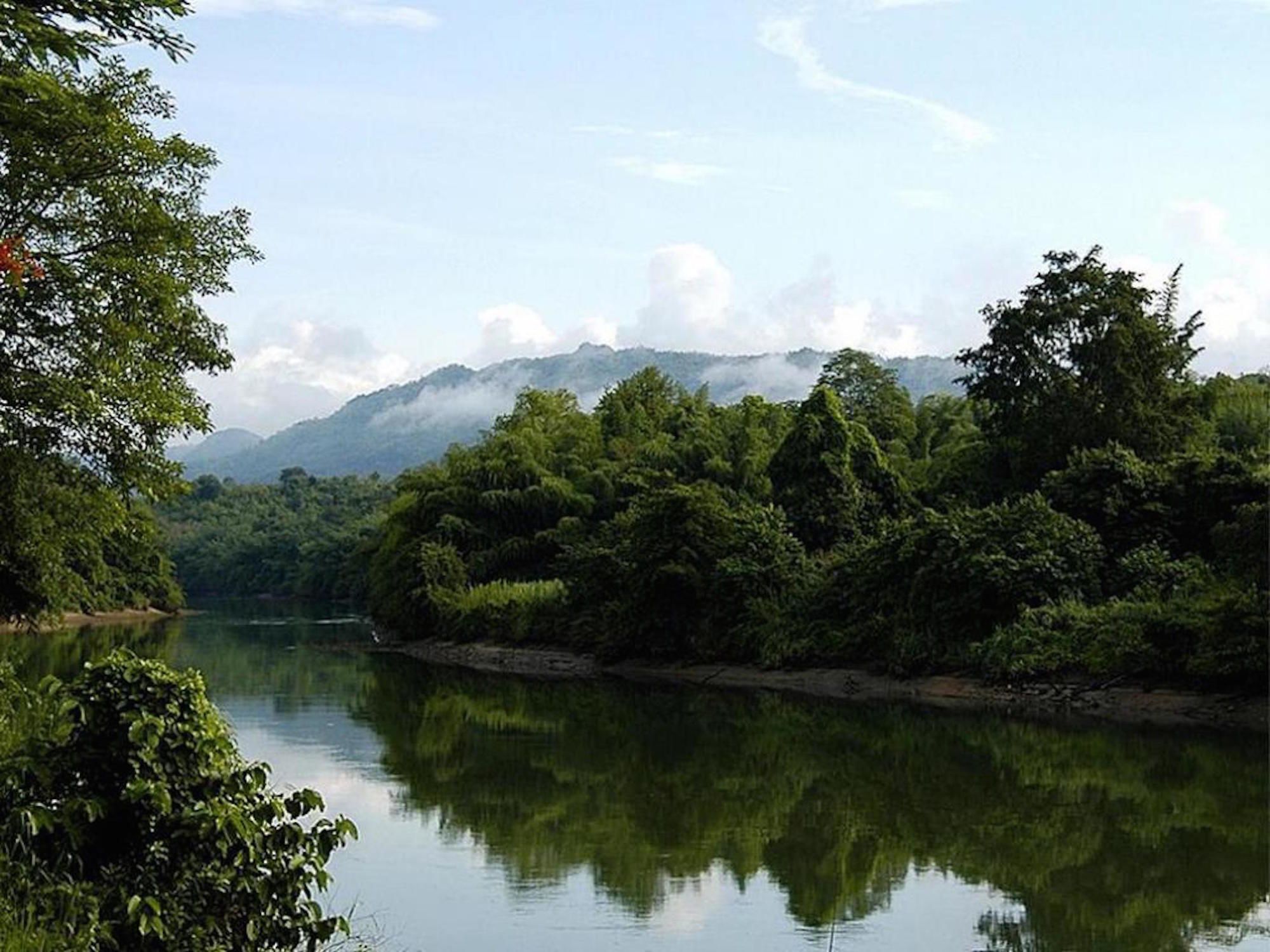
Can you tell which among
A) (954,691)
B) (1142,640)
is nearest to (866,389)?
(954,691)

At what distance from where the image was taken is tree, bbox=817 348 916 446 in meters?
57.4

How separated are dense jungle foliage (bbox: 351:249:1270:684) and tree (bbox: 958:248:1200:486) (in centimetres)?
6

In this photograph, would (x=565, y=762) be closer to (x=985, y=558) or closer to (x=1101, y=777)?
(x=1101, y=777)

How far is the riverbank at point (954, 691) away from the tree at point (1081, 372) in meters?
8.57

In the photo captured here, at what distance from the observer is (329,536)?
107438 millimetres

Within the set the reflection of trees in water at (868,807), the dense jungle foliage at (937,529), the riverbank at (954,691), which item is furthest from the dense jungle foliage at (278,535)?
the reflection of trees in water at (868,807)

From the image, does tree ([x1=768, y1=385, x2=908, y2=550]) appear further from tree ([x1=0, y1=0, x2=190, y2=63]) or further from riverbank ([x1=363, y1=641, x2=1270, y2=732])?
tree ([x1=0, y1=0, x2=190, y2=63])

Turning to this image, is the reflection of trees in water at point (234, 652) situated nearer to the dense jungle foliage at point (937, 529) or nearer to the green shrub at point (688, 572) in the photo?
the dense jungle foliage at point (937, 529)

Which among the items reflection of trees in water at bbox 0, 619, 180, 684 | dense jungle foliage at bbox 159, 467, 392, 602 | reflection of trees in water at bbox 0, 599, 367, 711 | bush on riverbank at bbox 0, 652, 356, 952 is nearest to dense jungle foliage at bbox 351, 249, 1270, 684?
reflection of trees in water at bbox 0, 599, 367, 711

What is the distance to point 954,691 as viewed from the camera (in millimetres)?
31062

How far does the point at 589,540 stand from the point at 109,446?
84.5 ft

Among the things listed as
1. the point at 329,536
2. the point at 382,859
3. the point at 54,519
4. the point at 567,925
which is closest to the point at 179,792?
the point at 567,925

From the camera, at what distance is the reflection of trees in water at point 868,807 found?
14.2 metres

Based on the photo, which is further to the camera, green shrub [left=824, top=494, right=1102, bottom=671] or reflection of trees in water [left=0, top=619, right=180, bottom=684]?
reflection of trees in water [left=0, top=619, right=180, bottom=684]
